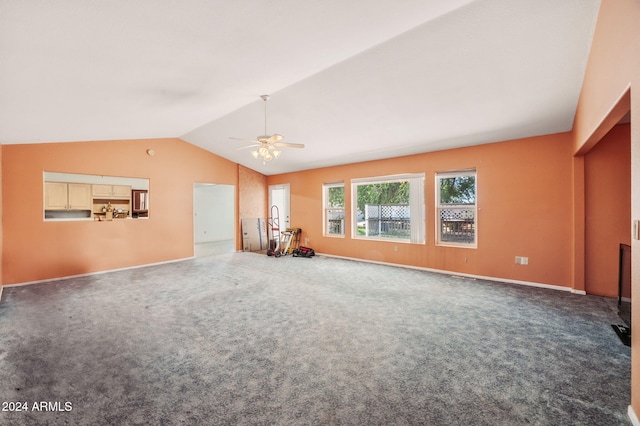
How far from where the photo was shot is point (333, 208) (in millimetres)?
7621

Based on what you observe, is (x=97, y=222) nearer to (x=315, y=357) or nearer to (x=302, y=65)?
(x=302, y=65)

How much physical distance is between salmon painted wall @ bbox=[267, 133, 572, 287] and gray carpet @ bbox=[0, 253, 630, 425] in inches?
23.0

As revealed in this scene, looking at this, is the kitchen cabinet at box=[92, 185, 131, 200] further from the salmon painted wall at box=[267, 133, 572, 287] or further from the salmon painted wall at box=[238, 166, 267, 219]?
the salmon painted wall at box=[267, 133, 572, 287]

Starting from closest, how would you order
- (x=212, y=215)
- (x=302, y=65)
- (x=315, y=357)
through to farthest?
1. (x=315, y=357)
2. (x=302, y=65)
3. (x=212, y=215)

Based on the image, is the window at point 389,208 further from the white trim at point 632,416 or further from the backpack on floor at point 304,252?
the white trim at point 632,416

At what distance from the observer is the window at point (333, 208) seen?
7.47 m

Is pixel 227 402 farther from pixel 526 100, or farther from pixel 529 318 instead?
pixel 526 100

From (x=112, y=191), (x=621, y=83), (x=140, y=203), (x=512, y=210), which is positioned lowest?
(x=512, y=210)

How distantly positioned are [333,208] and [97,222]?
17.6 feet

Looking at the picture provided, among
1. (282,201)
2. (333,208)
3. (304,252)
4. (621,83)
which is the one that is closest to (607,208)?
(621,83)

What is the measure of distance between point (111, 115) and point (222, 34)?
2.85 metres

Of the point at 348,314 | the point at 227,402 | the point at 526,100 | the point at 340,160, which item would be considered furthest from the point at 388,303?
the point at 340,160

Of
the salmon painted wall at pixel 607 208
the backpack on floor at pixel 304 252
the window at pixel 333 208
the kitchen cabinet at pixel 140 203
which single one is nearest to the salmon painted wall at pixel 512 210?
the salmon painted wall at pixel 607 208

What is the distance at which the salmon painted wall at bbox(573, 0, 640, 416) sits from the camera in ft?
5.32
